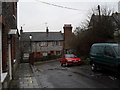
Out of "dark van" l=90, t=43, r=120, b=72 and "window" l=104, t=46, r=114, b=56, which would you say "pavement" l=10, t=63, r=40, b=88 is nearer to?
"dark van" l=90, t=43, r=120, b=72

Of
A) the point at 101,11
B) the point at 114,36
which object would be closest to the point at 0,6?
the point at 114,36

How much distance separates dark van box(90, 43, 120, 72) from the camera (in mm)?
9609

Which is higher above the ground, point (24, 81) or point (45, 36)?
point (45, 36)

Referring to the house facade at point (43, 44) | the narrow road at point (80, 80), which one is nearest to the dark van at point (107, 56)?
the narrow road at point (80, 80)

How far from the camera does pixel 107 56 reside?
10.5m

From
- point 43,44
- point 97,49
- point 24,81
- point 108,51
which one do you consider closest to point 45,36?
point 43,44

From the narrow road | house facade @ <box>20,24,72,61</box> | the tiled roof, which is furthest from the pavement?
the tiled roof

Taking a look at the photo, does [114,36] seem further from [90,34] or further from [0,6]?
[0,6]

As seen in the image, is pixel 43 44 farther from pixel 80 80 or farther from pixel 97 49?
pixel 80 80

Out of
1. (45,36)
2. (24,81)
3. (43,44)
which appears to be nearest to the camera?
(24,81)

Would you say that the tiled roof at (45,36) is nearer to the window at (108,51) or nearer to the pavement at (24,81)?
the pavement at (24,81)

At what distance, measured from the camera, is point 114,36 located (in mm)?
17734

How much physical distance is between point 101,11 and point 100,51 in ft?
37.7

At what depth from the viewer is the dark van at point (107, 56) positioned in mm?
9609
